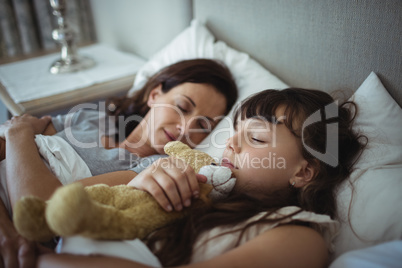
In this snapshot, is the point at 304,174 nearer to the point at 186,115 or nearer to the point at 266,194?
the point at 266,194

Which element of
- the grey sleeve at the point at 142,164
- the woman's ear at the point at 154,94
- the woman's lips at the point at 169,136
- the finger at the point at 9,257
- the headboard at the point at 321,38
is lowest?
the woman's lips at the point at 169,136

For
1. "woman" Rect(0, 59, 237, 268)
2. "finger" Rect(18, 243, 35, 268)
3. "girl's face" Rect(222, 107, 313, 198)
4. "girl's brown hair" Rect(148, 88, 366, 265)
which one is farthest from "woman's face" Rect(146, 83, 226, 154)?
"finger" Rect(18, 243, 35, 268)

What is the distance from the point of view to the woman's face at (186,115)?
47.2 inches

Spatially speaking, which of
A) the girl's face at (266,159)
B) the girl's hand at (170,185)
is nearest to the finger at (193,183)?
the girl's hand at (170,185)

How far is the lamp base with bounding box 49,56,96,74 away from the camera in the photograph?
185 centimetres

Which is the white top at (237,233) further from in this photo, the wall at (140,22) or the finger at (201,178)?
the wall at (140,22)

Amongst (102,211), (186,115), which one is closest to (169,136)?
(186,115)

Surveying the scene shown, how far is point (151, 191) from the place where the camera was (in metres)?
0.71

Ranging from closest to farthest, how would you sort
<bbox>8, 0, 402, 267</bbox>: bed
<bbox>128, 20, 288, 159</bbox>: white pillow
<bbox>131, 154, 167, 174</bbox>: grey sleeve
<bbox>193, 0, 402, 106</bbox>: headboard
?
<bbox>8, 0, 402, 267</bbox>: bed → <bbox>193, 0, 402, 106</bbox>: headboard → <bbox>131, 154, 167, 174</bbox>: grey sleeve → <bbox>128, 20, 288, 159</bbox>: white pillow

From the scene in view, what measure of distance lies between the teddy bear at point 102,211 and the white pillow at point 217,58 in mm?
253

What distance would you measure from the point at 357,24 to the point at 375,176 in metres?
0.45

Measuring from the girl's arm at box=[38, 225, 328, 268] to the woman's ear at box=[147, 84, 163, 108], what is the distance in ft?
2.70

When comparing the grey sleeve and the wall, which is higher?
the wall

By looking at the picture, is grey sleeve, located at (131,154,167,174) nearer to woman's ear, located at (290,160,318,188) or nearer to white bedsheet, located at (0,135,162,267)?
white bedsheet, located at (0,135,162,267)
